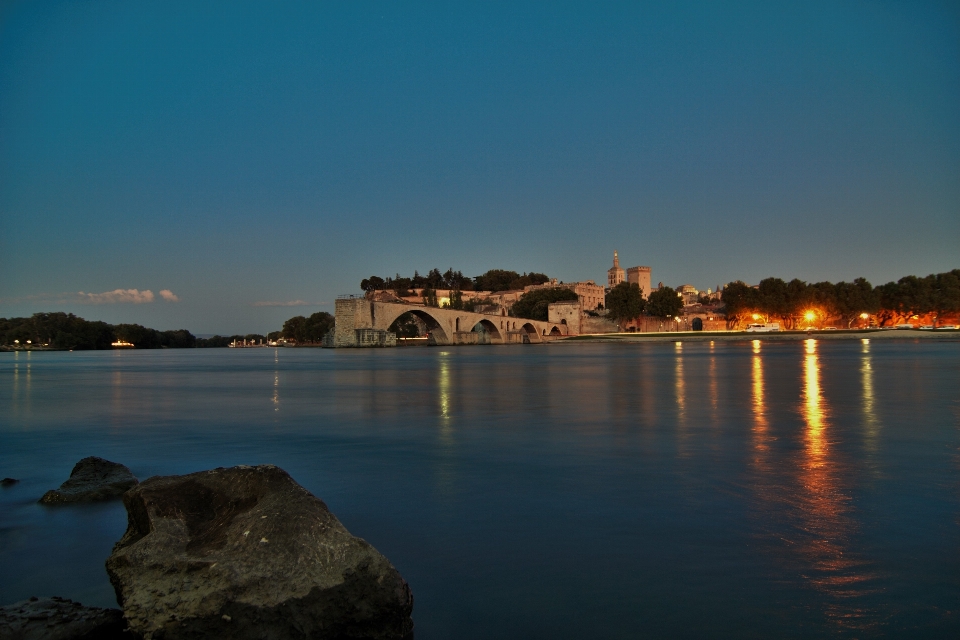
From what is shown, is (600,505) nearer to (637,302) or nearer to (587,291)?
(637,302)

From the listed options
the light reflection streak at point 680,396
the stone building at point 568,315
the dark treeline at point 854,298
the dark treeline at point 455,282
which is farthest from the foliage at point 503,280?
the light reflection streak at point 680,396

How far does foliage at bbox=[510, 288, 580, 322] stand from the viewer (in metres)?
111

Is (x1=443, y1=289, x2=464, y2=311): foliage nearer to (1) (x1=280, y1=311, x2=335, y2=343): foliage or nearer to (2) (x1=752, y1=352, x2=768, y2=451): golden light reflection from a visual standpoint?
(1) (x1=280, y1=311, x2=335, y2=343): foliage

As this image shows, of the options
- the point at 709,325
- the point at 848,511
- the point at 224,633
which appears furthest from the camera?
the point at 709,325

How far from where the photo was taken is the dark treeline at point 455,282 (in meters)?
142

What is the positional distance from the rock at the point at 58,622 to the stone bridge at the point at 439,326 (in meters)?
56.7

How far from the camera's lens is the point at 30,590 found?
12.9 ft

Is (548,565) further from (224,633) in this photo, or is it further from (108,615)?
(108,615)

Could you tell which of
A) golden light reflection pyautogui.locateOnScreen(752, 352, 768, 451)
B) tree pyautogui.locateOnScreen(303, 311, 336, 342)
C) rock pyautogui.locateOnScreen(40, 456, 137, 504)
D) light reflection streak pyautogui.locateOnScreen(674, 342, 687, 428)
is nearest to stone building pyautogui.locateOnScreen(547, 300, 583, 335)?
tree pyautogui.locateOnScreen(303, 311, 336, 342)

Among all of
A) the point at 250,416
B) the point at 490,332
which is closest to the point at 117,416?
the point at 250,416

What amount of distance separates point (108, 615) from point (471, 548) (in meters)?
2.11

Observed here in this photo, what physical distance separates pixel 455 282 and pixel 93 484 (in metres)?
141

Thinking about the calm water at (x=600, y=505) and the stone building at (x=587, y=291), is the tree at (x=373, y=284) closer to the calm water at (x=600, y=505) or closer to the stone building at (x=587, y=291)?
the stone building at (x=587, y=291)

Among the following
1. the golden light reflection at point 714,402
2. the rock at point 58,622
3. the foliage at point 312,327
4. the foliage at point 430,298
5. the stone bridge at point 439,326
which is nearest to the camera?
the rock at point 58,622
